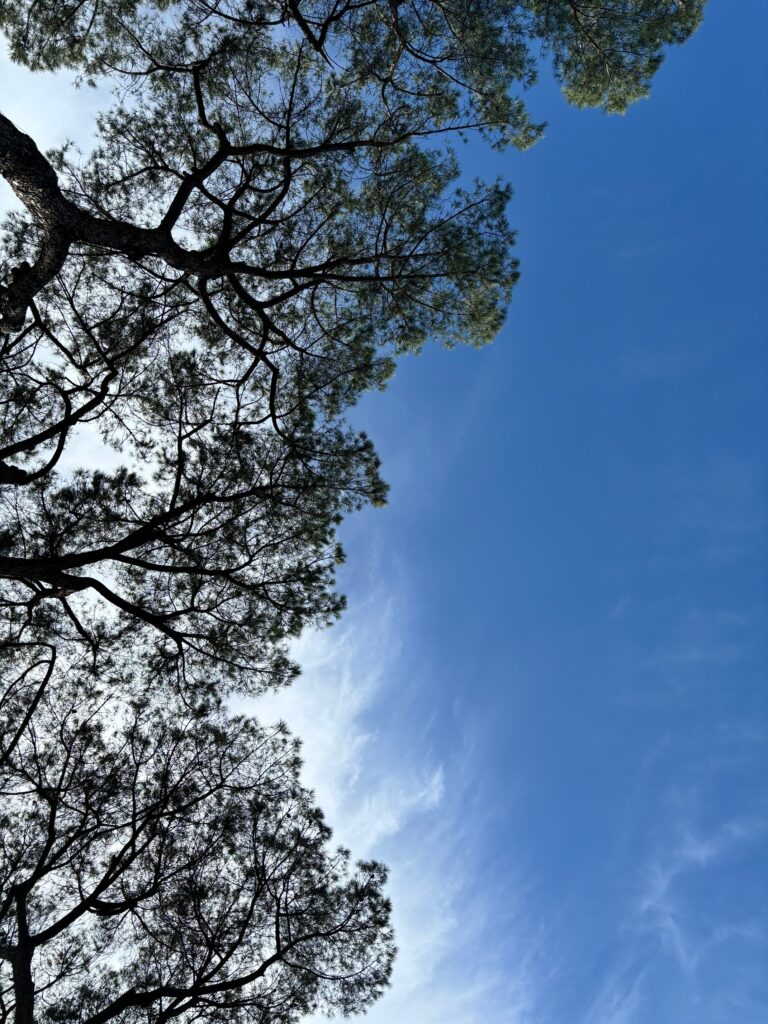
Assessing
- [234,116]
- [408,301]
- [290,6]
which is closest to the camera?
[290,6]

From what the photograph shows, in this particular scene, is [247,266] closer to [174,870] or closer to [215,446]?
[215,446]

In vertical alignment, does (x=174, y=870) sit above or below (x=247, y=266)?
below

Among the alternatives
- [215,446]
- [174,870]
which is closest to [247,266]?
[215,446]

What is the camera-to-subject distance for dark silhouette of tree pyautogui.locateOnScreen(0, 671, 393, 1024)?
243 inches

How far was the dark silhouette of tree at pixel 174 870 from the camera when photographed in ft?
20.3

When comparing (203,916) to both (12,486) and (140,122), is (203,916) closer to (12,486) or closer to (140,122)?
(12,486)

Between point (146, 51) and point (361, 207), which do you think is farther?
point (361, 207)

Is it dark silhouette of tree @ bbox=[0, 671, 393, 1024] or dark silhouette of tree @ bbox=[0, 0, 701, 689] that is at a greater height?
dark silhouette of tree @ bbox=[0, 0, 701, 689]

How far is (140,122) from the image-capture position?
6.55 meters

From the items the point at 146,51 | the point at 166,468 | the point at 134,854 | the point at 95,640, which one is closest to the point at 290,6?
the point at 146,51

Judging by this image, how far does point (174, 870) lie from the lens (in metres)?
6.48

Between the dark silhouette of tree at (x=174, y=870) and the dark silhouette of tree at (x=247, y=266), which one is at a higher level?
the dark silhouette of tree at (x=247, y=266)

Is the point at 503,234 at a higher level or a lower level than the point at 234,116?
lower

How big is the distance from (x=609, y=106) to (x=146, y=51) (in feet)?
16.6
